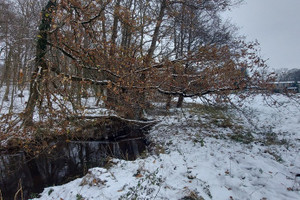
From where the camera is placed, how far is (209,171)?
12.7 ft

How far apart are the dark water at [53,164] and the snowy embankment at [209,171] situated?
100 centimetres

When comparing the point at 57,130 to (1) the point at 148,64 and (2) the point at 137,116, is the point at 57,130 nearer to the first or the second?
(2) the point at 137,116

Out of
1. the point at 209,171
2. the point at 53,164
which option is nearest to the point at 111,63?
the point at 53,164

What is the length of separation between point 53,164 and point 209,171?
184 inches

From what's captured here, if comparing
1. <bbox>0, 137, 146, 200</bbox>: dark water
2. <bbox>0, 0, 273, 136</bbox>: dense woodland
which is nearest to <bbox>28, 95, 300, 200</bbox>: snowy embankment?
<bbox>0, 137, 146, 200</bbox>: dark water

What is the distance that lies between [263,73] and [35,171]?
8.73 meters

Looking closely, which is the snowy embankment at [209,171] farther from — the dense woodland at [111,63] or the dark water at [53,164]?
the dense woodland at [111,63]

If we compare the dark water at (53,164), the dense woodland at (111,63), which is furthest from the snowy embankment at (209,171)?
→ the dense woodland at (111,63)

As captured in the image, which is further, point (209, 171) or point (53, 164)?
point (53, 164)

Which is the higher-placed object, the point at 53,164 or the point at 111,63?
the point at 111,63

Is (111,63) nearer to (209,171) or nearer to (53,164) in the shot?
(53,164)

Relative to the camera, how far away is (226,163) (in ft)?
13.9

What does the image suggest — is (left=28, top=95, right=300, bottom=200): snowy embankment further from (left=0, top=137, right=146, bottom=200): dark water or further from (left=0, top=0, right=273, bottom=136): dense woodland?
(left=0, top=0, right=273, bottom=136): dense woodland

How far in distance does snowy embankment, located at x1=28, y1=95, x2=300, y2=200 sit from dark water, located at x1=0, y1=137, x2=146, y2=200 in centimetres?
100
